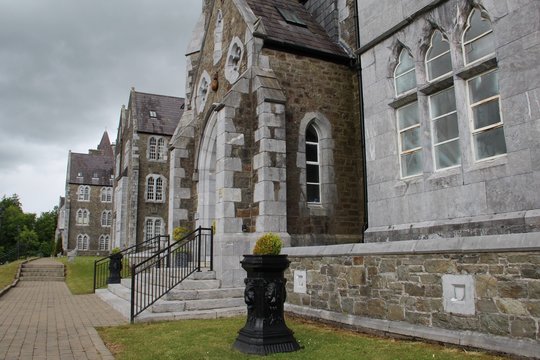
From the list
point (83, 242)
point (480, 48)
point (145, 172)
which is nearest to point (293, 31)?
point (480, 48)

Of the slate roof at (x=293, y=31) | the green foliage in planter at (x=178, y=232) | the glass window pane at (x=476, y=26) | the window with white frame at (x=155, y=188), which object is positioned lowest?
the green foliage in planter at (x=178, y=232)

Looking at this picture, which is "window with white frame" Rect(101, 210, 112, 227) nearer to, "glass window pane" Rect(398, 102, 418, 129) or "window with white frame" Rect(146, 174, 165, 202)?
"window with white frame" Rect(146, 174, 165, 202)

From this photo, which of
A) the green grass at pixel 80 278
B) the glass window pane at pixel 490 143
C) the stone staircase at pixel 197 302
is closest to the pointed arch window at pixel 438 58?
the glass window pane at pixel 490 143

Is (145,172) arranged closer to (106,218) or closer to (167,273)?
(106,218)

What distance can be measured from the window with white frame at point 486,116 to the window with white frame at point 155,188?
3518cm

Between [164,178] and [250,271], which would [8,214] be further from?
[250,271]

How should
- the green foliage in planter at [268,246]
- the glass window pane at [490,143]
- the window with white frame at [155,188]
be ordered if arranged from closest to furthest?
the glass window pane at [490,143]
the green foliage in planter at [268,246]
the window with white frame at [155,188]

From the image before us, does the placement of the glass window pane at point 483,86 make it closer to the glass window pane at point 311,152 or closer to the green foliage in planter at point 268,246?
the green foliage in planter at point 268,246

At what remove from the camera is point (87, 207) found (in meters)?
61.5

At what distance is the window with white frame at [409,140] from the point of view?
9.27 meters

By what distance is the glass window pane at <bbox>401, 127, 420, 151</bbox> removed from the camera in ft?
30.6

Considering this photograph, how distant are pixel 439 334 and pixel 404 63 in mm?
5975

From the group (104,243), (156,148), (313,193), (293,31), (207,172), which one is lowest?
(104,243)

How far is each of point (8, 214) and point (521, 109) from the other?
85.4 meters
